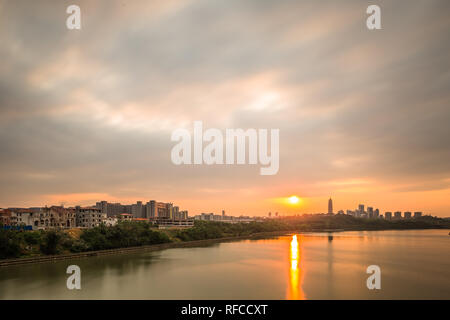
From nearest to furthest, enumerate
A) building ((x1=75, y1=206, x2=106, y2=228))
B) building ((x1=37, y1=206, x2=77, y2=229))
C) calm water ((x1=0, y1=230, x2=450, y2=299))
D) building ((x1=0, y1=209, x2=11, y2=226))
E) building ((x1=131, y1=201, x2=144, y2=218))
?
1. calm water ((x1=0, y1=230, x2=450, y2=299))
2. building ((x1=0, y1=209, x2=11, y2=226))
3. building ((x1=37, y1=206, x2=77, y2=229))
4. building ((x1=75, y1=206, x2=106, y2=228))
5. building ((x1=131, y1=201, x2=144, y2=218))

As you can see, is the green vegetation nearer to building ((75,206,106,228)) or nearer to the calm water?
the calm water

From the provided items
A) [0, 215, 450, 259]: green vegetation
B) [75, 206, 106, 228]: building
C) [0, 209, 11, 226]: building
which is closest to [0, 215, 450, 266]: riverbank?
[0, 215, 450, 259]: green vegetation

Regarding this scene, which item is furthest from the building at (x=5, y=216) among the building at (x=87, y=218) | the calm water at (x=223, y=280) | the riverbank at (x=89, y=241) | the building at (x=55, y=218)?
the calm water at (x=223, y=280)

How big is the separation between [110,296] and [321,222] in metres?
166

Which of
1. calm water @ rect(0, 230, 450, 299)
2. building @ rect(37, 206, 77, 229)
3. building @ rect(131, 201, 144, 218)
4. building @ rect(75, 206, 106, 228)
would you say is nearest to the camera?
calm water @ rect(0, 230, 450, 299)

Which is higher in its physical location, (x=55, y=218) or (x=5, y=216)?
(x=5, y=216)

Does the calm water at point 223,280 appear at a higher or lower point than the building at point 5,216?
lower

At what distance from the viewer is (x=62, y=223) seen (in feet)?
221

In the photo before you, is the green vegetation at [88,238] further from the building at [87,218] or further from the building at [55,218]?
the building at [87,218]

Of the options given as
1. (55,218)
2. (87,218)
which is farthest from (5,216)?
(87,218)

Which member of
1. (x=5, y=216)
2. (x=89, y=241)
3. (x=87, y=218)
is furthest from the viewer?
(x=87, y=218)

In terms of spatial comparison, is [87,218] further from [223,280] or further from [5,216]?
[223,280]
